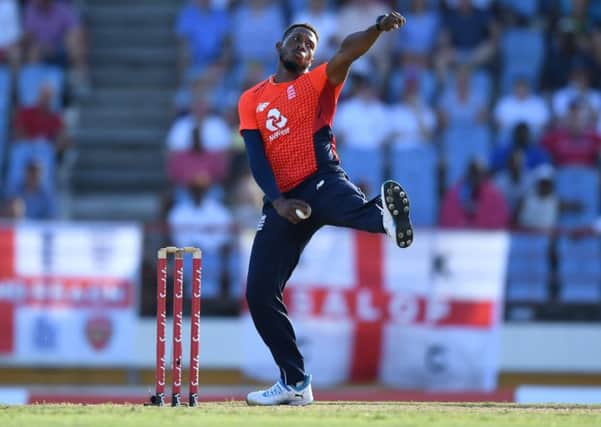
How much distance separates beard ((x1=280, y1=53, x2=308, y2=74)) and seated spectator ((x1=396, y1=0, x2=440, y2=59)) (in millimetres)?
8156

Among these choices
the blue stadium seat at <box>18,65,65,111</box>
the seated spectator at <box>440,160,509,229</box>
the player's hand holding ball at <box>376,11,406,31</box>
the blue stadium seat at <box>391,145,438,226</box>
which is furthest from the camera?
the blue stadium seat at <box>18,65,65,111</box>

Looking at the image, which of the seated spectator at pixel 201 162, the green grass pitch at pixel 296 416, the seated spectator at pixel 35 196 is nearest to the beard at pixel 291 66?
the green grass pitch at pixel 296 416

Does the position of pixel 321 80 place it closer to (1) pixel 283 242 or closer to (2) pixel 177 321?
(1) pixel 283 242

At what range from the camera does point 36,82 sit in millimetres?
17406

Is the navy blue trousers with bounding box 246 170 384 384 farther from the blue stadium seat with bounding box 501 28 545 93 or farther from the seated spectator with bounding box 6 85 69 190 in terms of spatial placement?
the blue stadium seat with bounding box 501 28 545 93

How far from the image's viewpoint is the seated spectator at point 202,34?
57.9 ft

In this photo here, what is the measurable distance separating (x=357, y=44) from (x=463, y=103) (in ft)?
26.9

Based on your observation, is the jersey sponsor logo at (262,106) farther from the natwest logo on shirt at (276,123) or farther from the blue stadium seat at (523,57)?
the blue stadium seat at (523,57)

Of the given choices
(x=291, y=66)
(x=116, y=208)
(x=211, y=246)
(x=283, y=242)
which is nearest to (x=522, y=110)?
(x=211, y=246)

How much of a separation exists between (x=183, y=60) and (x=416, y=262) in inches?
196

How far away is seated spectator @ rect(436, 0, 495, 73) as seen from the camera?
17453mm

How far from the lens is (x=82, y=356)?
14.3m

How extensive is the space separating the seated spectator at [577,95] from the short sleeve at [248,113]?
26.2ft

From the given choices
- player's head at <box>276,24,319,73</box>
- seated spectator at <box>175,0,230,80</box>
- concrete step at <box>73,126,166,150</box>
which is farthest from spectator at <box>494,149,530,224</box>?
player's head at <box>276,24,319,73</box>
